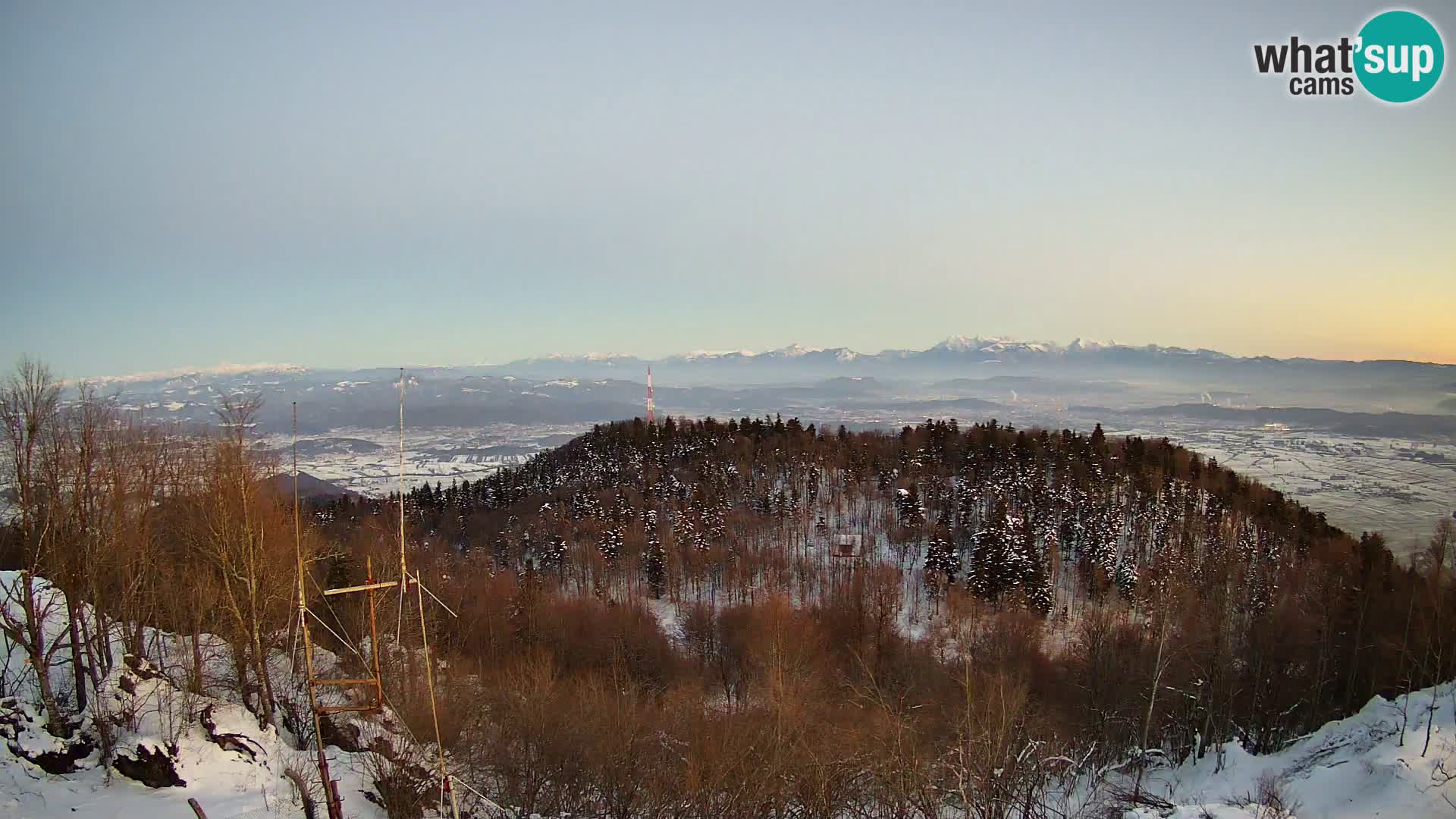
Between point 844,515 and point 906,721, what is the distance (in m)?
48.1

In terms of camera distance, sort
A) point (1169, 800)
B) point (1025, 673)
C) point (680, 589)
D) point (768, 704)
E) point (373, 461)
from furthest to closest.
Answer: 1. point (373, 461)
2. point (680, 589)
3. point (1025, 673)
4. point (768, 704)
5. point (1169, 800)

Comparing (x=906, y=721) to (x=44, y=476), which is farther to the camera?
(x=906, y=721)

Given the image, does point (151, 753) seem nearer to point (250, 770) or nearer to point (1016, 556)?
point (250, 770)

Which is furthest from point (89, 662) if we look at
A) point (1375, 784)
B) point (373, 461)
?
point (373, 461)

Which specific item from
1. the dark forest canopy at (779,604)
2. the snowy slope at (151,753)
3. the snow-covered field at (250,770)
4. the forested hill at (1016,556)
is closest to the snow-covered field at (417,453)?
the forested hill at (1016,556)

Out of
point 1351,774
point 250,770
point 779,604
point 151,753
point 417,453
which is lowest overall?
point 417,453

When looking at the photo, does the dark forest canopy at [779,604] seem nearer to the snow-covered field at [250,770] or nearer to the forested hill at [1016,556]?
the forested hill at [1016,556]

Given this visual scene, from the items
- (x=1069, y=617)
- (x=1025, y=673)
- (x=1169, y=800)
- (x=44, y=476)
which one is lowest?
(x=1069, y=617)

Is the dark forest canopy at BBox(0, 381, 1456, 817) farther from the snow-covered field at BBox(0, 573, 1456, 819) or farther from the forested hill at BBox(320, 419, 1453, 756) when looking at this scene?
the snow-covered field at BBox(0, 573, 1456, 819)

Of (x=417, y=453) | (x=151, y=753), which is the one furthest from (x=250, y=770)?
(x=417, y=453)

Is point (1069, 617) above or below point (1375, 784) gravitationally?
below

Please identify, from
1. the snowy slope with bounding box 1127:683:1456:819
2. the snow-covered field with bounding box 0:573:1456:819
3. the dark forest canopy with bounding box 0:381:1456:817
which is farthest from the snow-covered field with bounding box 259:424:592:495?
the snowy slope with bounding box 1127:683:1456:819

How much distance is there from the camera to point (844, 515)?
75.2m

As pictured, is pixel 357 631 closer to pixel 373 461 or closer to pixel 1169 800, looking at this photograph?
pixel 1169 800
